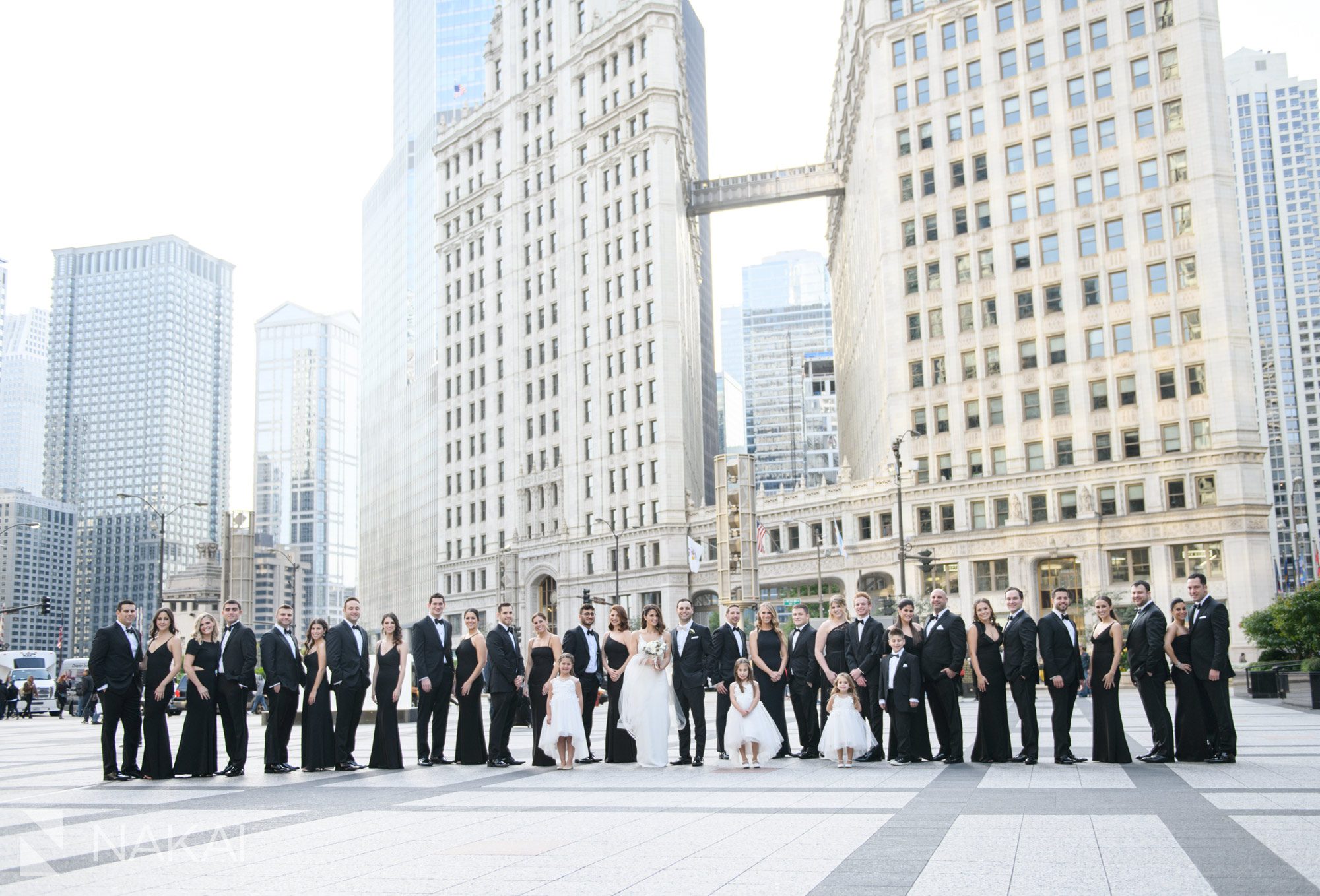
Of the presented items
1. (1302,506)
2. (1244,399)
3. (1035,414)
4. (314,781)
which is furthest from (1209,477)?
(1302,506)

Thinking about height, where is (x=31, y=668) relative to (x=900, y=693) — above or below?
below

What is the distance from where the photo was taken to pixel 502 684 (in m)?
17.8

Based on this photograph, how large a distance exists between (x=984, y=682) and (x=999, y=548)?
57348 millimetres

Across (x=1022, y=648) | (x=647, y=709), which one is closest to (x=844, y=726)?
(x=1022, y=648)

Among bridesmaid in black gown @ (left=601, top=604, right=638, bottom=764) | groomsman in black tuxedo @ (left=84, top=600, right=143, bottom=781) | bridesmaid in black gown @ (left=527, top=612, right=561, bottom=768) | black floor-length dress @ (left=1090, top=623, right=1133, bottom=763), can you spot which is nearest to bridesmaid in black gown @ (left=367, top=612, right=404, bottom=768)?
bridesmaid in black gown @ (left=527, top=612, right=561, bottom=768)

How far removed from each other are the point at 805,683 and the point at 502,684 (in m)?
4.75

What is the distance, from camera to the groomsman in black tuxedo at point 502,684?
17.7 meters

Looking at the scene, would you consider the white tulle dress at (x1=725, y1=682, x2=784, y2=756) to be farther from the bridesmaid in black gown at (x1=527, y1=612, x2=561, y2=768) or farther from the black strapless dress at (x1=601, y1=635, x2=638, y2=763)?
the bridesmaid in black gown at (x1=527, y1=612, x2=561, y2=768)

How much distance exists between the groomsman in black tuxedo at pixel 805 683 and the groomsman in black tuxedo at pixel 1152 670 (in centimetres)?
471

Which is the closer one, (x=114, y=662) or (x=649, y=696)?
(x=114, y=662)

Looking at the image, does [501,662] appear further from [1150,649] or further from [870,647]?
[1150,649]

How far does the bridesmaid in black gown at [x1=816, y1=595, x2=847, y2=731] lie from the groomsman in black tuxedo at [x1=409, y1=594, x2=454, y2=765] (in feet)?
18.9

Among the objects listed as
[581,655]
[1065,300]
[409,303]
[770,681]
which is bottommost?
[770,681]

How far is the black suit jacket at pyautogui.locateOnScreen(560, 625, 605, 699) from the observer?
18.2 m
